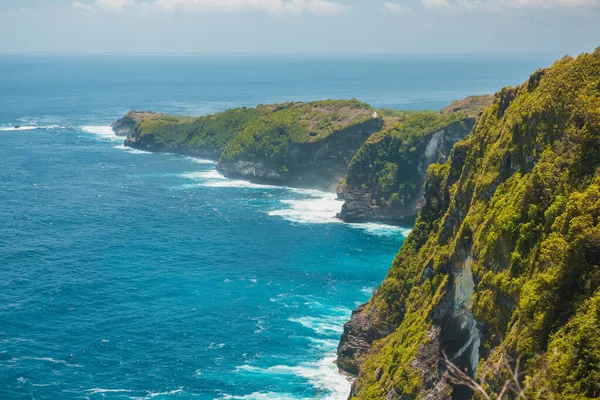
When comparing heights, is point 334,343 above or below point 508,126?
below

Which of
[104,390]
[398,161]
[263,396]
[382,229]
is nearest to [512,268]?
[263,396]

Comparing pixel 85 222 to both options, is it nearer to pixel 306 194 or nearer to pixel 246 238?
pixel 246 238

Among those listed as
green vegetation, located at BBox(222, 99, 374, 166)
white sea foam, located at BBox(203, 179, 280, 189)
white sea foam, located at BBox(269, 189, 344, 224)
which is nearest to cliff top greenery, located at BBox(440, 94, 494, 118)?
green vegetation, located at BBox(222, 99, 374, 166)

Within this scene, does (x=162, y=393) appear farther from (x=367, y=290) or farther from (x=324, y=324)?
(x=367, y=290)

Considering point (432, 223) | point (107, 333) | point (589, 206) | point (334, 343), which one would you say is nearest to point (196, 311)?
point (107, 333)

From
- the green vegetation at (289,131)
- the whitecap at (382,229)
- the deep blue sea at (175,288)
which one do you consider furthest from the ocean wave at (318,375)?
the green vegetation at (289,131)
